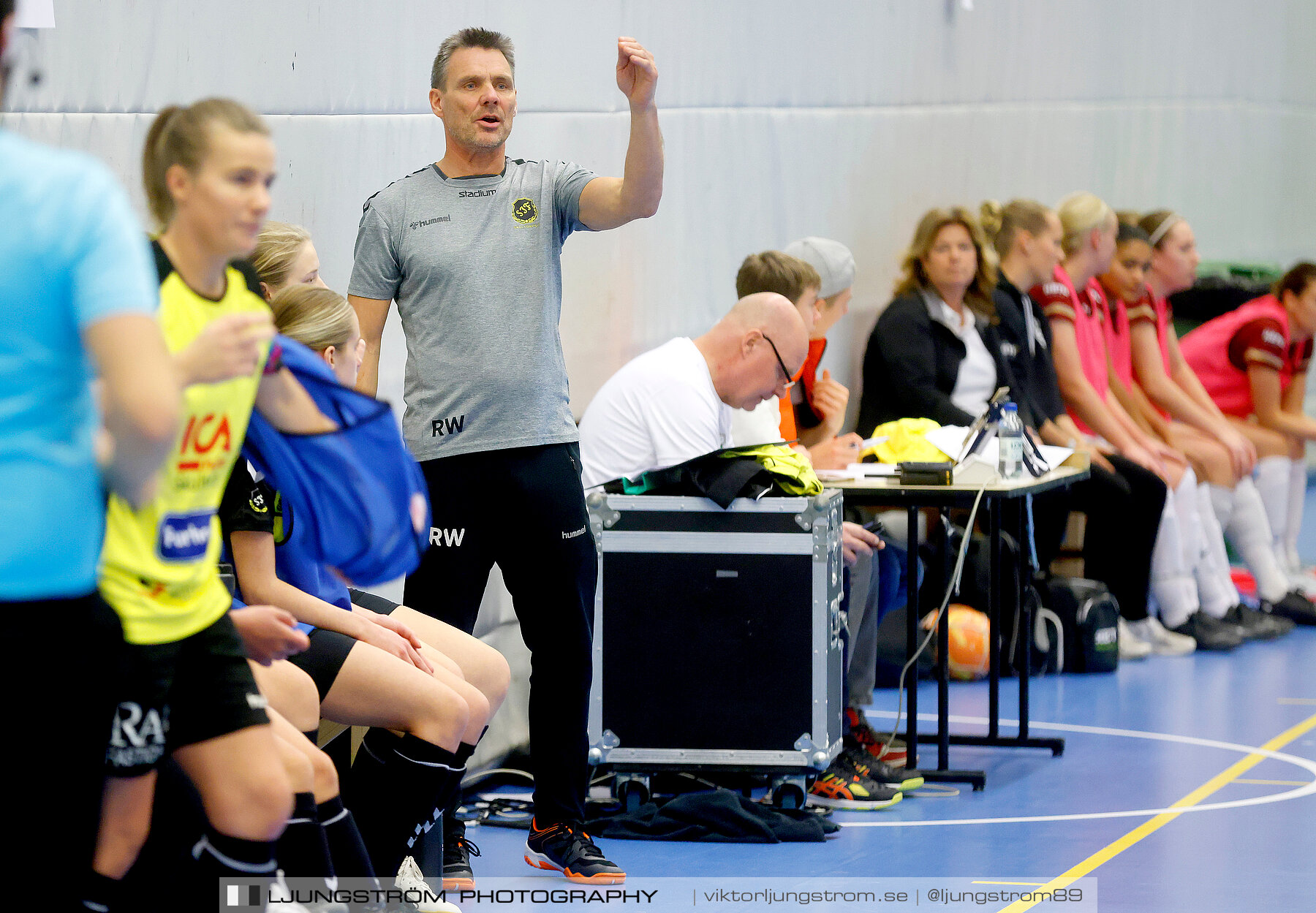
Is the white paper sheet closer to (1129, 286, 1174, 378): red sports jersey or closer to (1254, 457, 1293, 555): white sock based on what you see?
(1129, 286, 1174, 378): red sports jersey

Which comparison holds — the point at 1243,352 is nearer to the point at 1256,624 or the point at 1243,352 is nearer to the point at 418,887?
the point at 1256,624

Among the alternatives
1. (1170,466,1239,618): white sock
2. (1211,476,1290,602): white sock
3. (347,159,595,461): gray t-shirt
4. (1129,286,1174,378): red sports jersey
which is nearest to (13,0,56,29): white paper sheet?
(347,159,595,461): gray t-shirt

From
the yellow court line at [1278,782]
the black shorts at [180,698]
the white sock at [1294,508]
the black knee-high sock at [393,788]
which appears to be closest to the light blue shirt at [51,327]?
the black shorts at [180,698]

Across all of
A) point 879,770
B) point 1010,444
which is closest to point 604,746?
point 879,770

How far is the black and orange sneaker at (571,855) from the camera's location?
4.14 m

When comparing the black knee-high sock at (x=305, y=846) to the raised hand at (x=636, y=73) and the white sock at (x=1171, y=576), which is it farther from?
the white sock at (x=1171, y=576)

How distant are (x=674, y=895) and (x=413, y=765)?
34.8 inches

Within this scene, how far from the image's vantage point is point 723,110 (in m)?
6.69

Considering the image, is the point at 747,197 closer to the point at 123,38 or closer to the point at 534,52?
the point at 534,52

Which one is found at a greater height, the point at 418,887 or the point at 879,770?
the point at 418,887

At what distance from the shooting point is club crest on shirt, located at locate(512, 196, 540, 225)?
163 inches

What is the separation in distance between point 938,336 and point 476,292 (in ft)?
11.1

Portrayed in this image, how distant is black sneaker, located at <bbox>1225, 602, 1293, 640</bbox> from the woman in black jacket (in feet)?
4.85

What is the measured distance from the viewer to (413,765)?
344 cm
